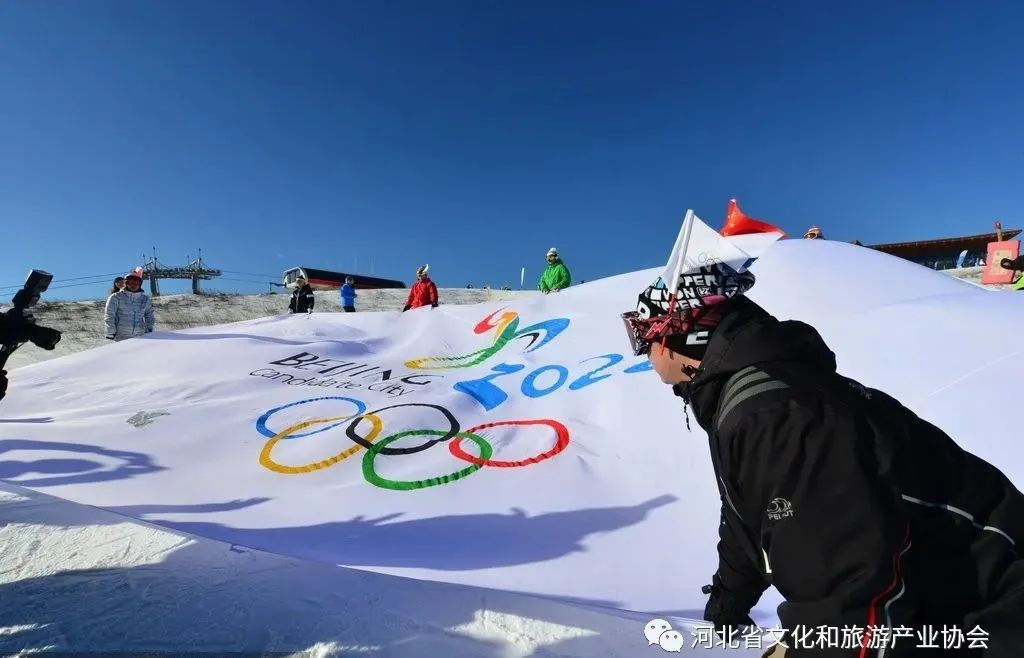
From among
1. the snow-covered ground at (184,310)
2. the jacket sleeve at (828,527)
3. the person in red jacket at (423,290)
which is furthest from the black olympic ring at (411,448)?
the snow-covered ground at (184,310)

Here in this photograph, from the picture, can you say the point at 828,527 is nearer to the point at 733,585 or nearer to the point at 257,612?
the point at 733,585

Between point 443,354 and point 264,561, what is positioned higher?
point 443,354

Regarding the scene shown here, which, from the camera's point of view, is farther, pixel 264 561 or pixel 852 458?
pixel 264 561

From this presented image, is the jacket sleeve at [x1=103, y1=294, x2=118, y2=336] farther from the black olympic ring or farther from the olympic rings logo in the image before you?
the black olympic ring

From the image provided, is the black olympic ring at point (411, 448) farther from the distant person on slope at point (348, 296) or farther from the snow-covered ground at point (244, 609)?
the distant person on slope at point (348, 296)

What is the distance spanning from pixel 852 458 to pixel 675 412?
2.08 m

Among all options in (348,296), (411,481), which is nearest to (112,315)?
(348,296)

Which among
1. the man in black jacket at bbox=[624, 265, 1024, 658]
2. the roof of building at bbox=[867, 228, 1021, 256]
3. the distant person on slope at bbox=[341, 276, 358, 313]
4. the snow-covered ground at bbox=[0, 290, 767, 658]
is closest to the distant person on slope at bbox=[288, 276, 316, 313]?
the distant person on slope at bbox=[341, 276, 358, 313]

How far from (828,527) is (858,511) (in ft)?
0.18

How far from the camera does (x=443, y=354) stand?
4.36m

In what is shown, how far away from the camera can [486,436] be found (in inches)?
114

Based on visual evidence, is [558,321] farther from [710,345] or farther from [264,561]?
[710,345]

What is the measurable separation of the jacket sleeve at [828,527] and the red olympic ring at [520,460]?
5.90 ft

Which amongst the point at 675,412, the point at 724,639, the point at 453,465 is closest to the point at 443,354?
the point at 453,465
